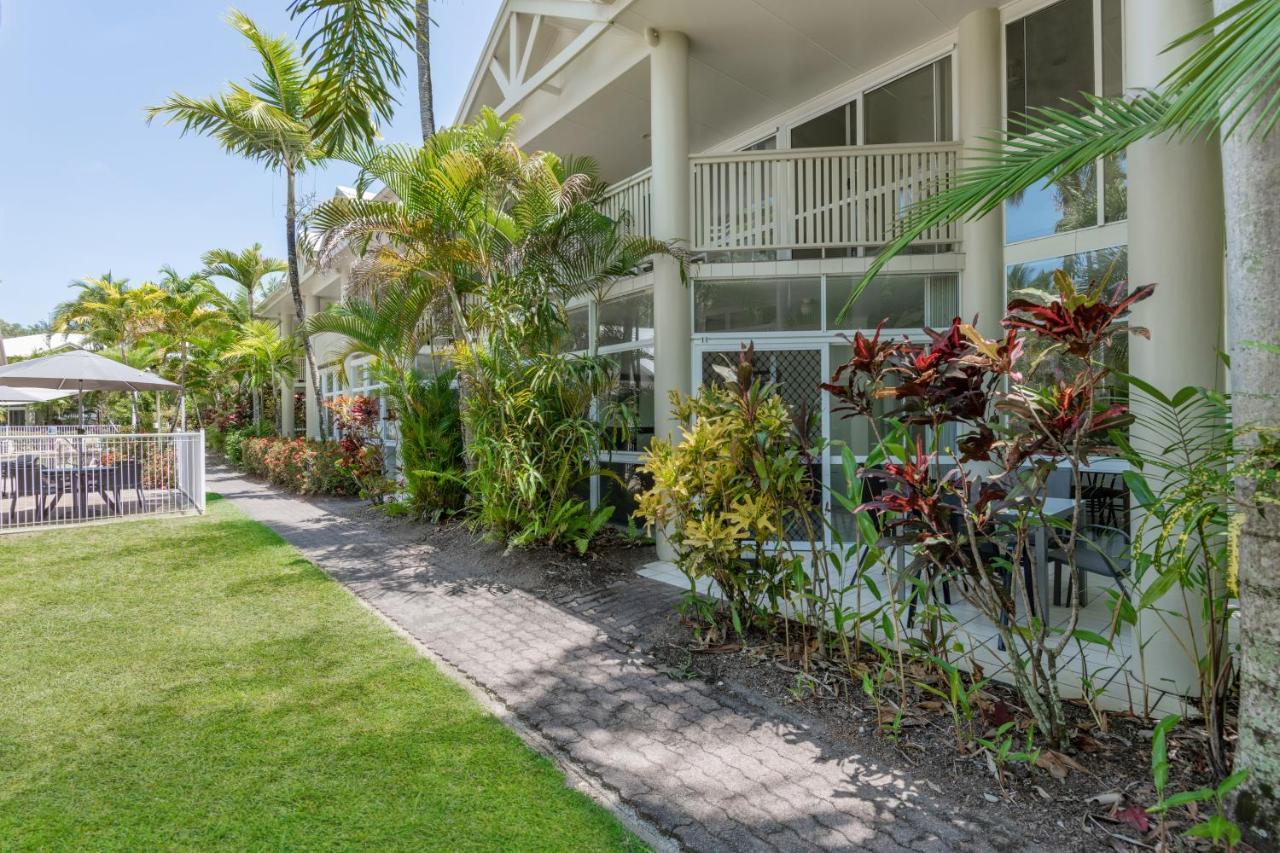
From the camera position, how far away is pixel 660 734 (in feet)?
10.8

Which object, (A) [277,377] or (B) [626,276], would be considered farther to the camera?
(A) [277,377]

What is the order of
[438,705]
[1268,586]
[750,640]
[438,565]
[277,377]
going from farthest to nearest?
[277,377], [438,565], [750,640], [438,705], [1268,586]

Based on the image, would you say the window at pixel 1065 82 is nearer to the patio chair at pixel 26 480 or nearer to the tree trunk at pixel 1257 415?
the tree trunk at pixel 1257 415

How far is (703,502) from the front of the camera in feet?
14.5

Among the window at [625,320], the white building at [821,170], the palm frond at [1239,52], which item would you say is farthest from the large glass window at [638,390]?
the palm frond at [1239,52]

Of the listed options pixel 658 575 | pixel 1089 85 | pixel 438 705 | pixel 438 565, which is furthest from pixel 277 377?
pixel 1089 85

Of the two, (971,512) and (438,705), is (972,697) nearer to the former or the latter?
(971,512)

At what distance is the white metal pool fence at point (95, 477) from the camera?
9.51m

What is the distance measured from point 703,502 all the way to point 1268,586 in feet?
9.23

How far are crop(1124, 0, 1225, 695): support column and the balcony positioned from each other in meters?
3.45

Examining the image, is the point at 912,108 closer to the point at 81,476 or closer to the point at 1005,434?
the point at 1005,434

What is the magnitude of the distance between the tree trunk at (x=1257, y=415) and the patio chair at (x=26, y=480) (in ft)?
43.2

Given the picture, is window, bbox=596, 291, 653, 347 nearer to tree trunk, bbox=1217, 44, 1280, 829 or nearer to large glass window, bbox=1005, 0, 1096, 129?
large glass window, bbox=1005, 0, 1096, 129

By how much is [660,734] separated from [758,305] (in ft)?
16.8
